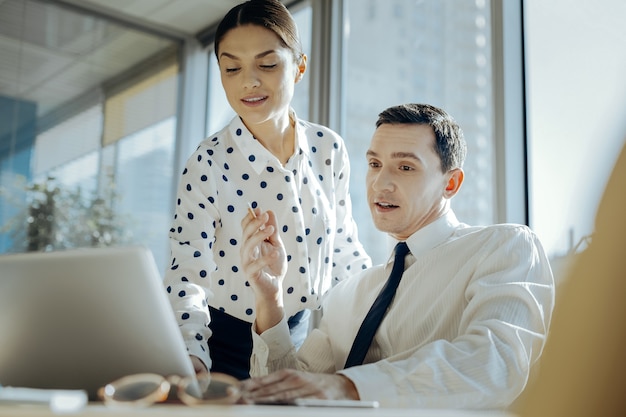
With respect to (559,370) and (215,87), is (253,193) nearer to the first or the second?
(559,370)

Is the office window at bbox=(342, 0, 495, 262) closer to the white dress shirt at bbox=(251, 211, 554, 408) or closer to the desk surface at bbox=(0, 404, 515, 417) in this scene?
the white dress shirt at bbox=(251, 211, 554, 408)

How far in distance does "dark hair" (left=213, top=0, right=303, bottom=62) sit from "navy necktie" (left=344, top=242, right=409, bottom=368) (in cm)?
63

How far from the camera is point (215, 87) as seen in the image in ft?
14.8

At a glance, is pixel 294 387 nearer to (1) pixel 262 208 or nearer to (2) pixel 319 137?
(1) pixel 262 208

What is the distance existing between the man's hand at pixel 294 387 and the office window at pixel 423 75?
1.08 metres

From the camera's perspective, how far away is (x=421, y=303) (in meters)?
1.53

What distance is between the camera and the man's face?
5.62 feet

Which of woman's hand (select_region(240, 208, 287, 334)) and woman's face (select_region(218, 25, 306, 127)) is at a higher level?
woman's face (select_region(218, 25, 306, 127))

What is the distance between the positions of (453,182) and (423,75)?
132cm

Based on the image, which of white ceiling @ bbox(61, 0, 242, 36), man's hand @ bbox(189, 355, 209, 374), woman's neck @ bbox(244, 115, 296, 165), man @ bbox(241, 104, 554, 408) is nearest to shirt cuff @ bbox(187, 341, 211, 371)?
man's hand @ bbox(189, 355, 209, 374)

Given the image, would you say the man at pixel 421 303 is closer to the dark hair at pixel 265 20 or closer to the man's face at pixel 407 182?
the man's face at pixel 407 182

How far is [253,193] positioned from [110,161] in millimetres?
2533

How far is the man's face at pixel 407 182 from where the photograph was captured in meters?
1.71

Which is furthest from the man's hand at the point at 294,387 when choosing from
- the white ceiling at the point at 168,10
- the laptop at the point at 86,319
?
the white ceiling at the point at 168,10
